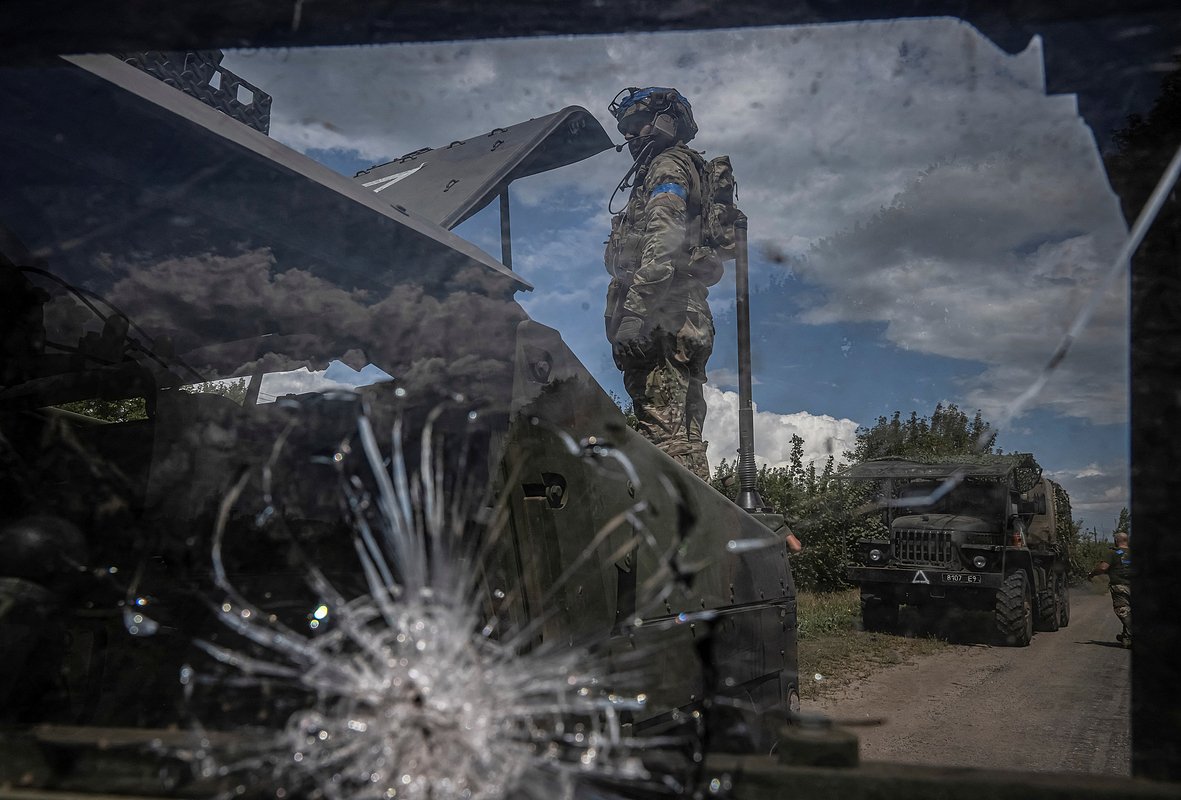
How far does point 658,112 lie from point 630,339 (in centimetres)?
291

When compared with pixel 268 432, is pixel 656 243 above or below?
above

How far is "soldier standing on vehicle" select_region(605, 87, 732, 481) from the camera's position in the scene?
8.32 ft

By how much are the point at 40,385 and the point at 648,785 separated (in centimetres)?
188

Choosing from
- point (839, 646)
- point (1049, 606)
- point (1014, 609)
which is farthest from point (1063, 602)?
point (839, 646)

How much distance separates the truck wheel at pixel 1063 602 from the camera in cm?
984

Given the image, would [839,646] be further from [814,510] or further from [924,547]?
→ [814,510]

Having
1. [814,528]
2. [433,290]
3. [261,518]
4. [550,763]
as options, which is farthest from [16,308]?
[814,528]

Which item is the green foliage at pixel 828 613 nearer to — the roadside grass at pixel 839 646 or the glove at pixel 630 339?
the roadside grass at pixel 839 646

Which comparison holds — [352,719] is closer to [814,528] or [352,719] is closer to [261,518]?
[261,518]

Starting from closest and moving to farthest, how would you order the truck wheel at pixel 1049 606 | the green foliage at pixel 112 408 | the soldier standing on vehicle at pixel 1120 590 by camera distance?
the green foliage at pixel 112 408 < the soldier standing on vehicle at pixel 1120 590 < the truck wheel at pixel 1049 606

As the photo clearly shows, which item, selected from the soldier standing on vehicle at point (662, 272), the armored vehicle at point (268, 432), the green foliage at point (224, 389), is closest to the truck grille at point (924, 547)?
the soldier standing on vehicle at point (662, 272)

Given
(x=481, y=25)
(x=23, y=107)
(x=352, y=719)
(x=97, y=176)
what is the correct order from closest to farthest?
(x=352, y=719)
(x=481, y=25)
(x=23, y=107)
(x=97, y=176)

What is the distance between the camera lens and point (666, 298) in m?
4.46

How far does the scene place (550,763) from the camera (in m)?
1.42
